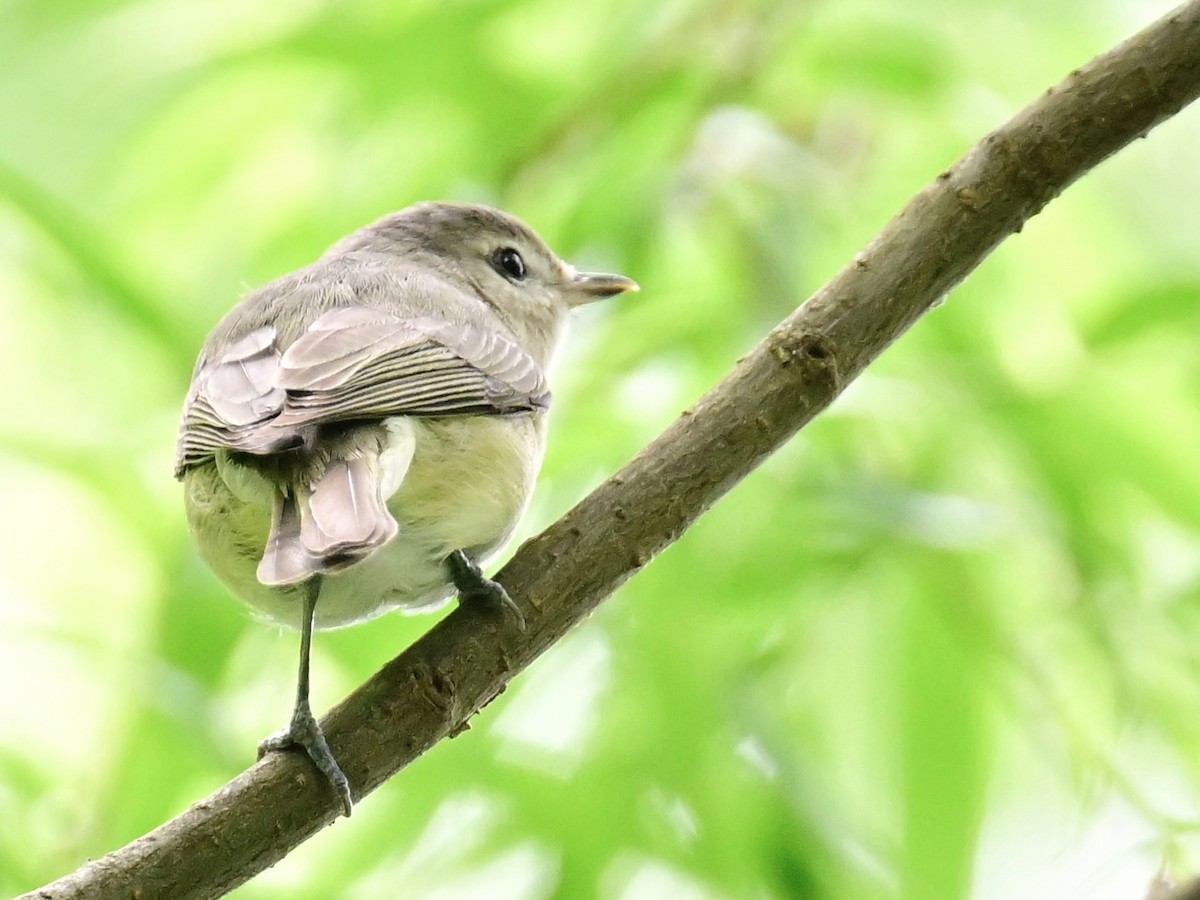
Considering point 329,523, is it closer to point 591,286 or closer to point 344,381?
point 344,381

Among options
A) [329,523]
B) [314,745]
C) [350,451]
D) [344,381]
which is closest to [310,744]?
[314,745]

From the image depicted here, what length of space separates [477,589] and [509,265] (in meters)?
1.28

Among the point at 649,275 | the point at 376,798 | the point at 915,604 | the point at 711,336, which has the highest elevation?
the point at 649,275

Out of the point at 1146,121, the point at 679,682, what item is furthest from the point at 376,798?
the point at 1146,121

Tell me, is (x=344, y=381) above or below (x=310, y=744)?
above

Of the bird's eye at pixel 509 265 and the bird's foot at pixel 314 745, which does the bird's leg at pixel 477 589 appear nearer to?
the bird's foot at pixel 314 745

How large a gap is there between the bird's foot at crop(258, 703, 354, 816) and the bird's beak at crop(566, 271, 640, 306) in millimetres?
1261

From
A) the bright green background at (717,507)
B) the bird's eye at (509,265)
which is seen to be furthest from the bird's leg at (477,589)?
the bird's eye at (509,265)

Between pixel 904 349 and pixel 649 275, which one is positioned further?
pixel 649 275

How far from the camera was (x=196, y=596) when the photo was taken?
246 centimetres

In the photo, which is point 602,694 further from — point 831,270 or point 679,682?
point 831,270

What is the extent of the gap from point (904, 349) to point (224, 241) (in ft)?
5.18

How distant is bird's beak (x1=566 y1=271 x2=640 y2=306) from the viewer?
291 cm

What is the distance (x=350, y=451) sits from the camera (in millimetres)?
1977
